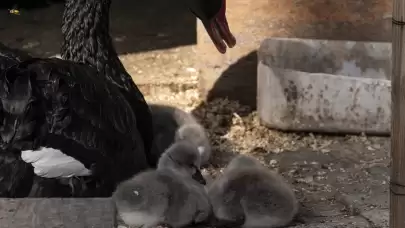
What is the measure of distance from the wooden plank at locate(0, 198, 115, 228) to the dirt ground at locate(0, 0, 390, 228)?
508mm

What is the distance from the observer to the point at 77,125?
2.15 meters

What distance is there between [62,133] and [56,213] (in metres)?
0.34

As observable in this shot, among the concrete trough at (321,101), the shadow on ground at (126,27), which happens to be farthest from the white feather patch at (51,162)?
the shadow on ground at (126,27)

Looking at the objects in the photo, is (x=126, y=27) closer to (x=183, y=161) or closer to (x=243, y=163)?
(x=183, y=161)

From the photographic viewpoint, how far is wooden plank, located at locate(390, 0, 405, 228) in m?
1.48

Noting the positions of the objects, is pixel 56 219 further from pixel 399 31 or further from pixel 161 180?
pixel 399 31

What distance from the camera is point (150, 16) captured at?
5.45m

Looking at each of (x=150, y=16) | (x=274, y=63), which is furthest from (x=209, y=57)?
(x=150, y=16)

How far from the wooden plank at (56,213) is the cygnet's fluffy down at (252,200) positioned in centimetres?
29

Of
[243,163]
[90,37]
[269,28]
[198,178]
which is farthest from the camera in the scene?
[269,28]

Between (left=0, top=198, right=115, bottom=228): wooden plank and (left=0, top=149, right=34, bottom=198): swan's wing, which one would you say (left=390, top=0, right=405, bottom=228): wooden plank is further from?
(left=0, top=149, right=34, bottom=198): swan's wing

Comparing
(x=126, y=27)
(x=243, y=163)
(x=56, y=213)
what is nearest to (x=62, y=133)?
(x=56, y=213)

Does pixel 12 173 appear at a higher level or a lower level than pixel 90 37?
lower

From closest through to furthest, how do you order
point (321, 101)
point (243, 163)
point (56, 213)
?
1. point (56, 213)
2. point (243, 163)
3. point (321, 101)
